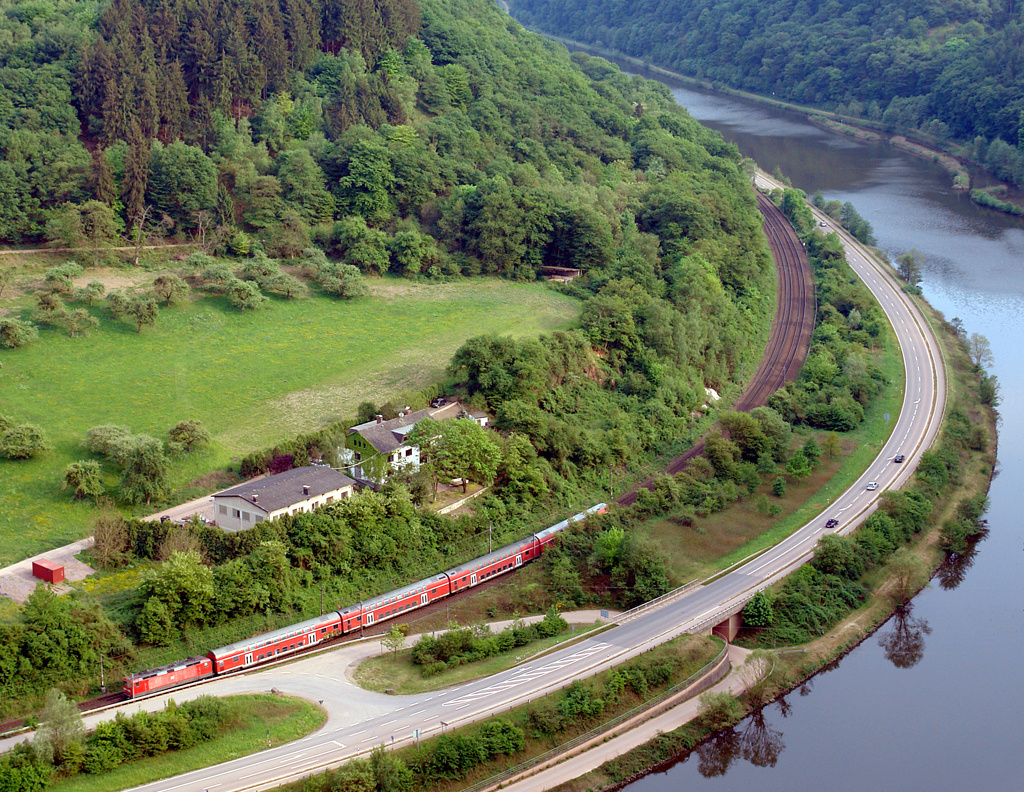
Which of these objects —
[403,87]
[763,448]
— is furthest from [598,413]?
[403,87]

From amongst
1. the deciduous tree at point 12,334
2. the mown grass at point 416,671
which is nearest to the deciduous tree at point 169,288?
the deciduous tree at point 12,334

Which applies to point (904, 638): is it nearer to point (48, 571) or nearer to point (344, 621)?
point (344, 621)

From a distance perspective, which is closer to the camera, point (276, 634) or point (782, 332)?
point (276, 634)

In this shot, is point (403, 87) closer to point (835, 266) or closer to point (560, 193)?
point (560, 193)

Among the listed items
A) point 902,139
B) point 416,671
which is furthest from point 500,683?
point 902,139

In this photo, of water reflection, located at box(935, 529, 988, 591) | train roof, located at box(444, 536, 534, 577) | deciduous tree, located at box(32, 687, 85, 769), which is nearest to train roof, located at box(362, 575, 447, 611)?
train roof, located at box(444, 536, 534, 577)

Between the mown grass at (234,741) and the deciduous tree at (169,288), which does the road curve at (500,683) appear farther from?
the deciduous tree at (169,288)
